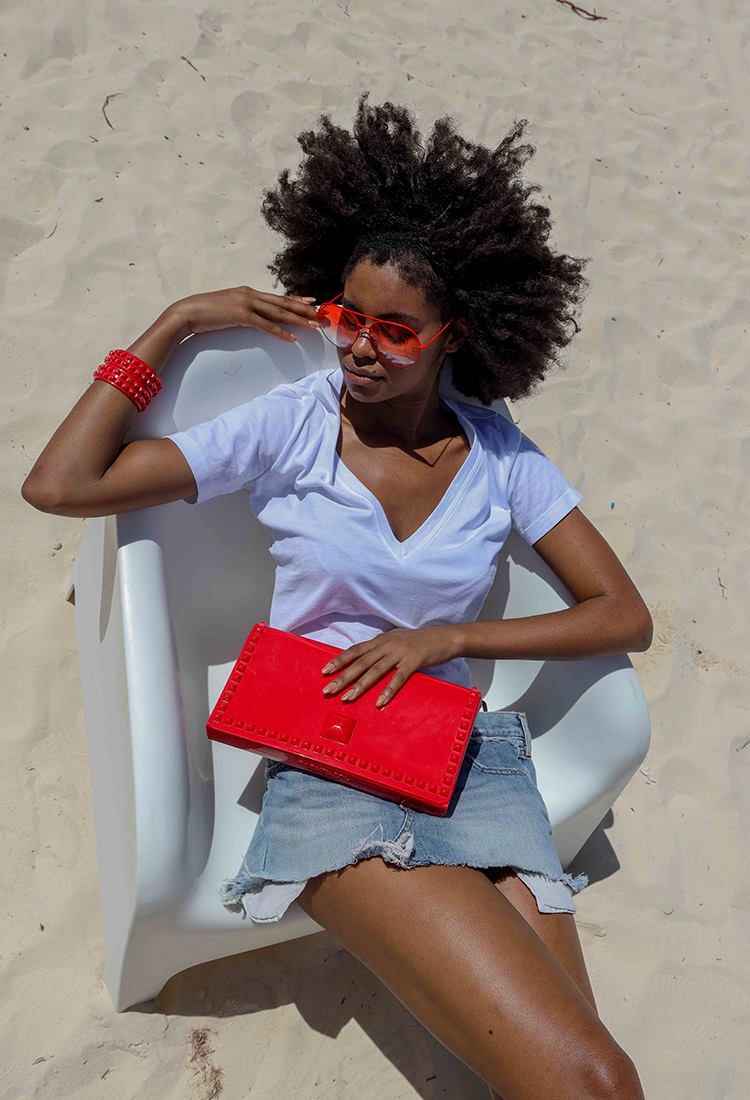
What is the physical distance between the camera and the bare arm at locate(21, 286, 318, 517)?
1.84 metres

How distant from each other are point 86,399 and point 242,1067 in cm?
145

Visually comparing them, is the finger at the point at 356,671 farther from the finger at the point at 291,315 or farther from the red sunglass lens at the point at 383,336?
the finger at the point at 291,315

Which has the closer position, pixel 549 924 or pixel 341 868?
pixel 341 868

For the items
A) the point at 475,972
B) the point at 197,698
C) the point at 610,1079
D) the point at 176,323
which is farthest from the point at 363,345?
the point at 610,1079

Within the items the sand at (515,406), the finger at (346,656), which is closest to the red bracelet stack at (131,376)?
Result: the finger at (346,656)

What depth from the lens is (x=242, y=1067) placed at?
84.1 inches

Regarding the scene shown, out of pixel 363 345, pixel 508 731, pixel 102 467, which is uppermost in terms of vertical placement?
pixel 363 345

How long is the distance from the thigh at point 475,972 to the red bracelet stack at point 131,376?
0.98 meters

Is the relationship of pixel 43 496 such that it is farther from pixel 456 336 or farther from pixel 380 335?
pixel 456 336

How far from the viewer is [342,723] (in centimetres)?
189

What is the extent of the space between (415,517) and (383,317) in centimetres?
43

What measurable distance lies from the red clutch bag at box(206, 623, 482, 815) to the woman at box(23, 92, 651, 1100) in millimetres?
36

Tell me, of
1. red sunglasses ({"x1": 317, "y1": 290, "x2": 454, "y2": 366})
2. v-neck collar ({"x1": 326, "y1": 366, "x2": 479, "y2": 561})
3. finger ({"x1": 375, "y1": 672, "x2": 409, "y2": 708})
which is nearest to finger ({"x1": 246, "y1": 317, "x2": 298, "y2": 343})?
v-neck collar ({"x1": 326, "y1": 366, "x2": 479, "y2": 561})

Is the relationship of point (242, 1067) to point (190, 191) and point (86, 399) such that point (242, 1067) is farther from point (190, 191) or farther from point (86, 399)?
point (190, 191)
